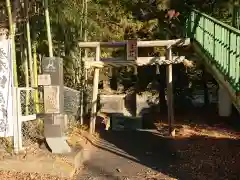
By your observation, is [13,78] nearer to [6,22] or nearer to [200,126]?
[6,22]

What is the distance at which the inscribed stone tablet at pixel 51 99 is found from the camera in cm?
706

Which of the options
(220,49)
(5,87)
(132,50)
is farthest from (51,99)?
(132,50)

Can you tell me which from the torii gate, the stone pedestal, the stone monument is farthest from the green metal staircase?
the stone pedestal

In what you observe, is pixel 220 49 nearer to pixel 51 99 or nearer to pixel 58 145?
pixel 51 99

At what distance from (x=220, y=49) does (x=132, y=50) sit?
3455 millimetres

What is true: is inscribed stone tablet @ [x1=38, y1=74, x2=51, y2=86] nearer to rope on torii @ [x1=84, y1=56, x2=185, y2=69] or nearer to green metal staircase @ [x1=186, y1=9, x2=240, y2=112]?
green metal staircase @ [x1=186, y1=9, x2=240, y2=112]

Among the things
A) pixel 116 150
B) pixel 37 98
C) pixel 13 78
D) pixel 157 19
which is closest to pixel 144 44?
pixel 157 19

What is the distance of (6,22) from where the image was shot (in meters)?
7.23

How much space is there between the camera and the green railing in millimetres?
5789

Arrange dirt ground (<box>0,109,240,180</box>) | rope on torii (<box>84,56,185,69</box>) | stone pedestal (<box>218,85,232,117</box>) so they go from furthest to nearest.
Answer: stone pedestal (<box>218,85,232,117</box>) < rope on torii (<box>84,56,185,69</box>) < dirt ground (<box>0,109,240,180</box>)

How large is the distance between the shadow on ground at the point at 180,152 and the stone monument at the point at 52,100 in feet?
5.12

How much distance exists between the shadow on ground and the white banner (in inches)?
95.9

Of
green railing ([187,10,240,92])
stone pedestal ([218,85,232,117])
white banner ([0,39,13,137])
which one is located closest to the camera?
green railing ([187,10,240,92])

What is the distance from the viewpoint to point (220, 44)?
21.9 ft
